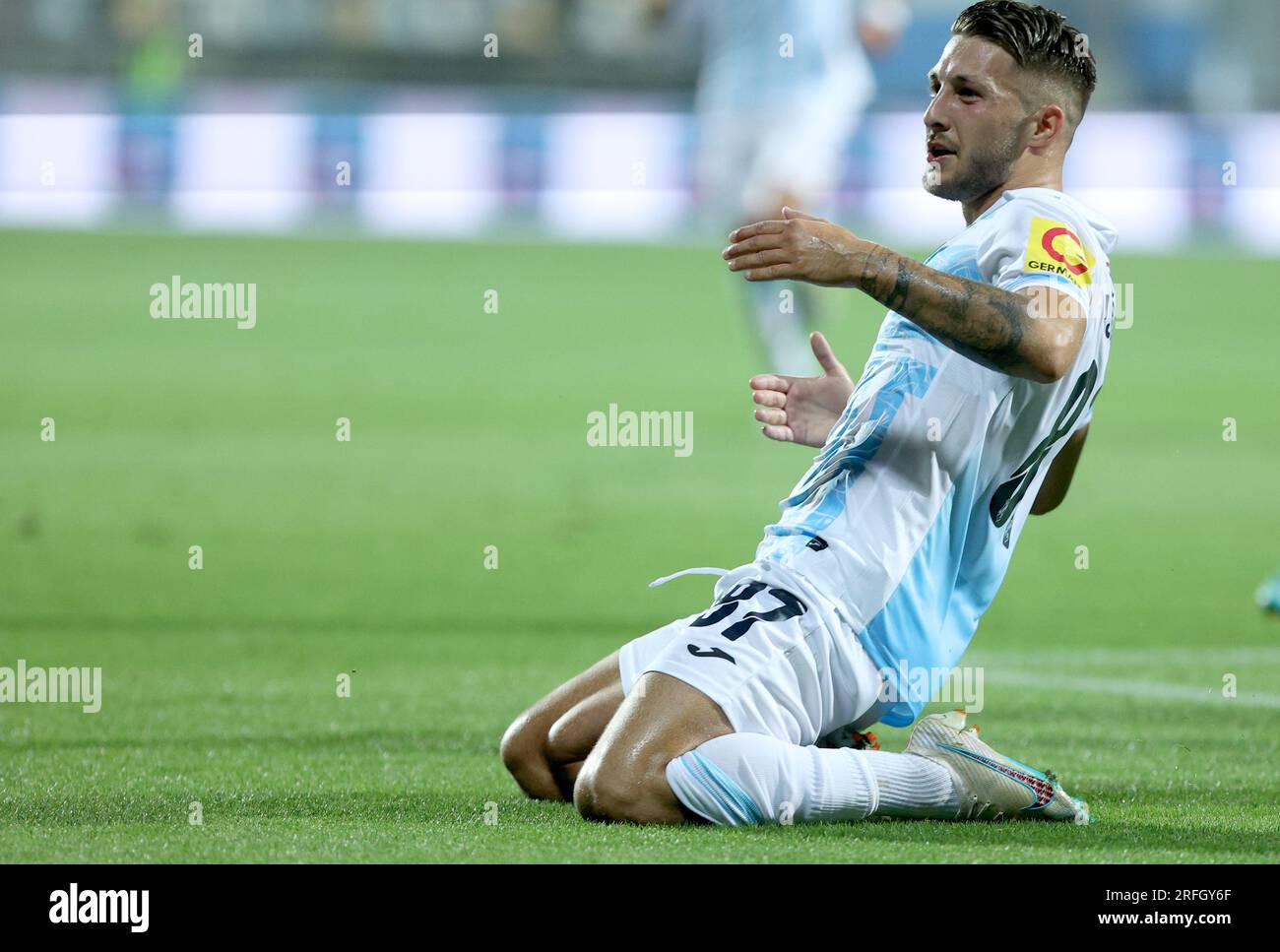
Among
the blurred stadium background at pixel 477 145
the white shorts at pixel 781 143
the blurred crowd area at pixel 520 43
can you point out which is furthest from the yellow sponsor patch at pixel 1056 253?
the blurred crowd area at pixel 520 43

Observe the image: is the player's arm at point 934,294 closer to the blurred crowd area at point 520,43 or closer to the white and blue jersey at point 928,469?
the white and blue jersey at point 928,469

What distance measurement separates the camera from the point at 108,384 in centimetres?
1808

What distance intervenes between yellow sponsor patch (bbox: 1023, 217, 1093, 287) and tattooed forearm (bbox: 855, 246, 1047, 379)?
150 mm

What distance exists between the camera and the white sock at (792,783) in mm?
4465

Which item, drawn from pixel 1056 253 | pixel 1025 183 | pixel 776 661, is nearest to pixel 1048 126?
pixel 1025 183

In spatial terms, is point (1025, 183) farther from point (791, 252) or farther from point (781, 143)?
point (781, 143)

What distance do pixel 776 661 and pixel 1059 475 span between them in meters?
1.05

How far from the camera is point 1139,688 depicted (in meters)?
7.32

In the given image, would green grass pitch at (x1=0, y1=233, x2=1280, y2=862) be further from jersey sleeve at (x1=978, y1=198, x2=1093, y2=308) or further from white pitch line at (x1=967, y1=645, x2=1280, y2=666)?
jersey sleeve at (x1=978, y1=198, x2=1093, y2=308)

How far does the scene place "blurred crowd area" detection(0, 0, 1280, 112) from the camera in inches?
1246

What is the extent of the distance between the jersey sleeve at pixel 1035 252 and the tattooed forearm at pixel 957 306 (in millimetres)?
128

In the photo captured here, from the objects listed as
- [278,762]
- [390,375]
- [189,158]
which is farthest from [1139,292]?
[278,762]

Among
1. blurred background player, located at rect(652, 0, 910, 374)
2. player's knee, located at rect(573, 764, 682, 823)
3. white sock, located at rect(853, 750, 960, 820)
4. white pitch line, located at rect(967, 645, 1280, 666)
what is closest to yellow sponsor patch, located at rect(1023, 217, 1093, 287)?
white sock, located at rect(853, 750, 960, 820)
